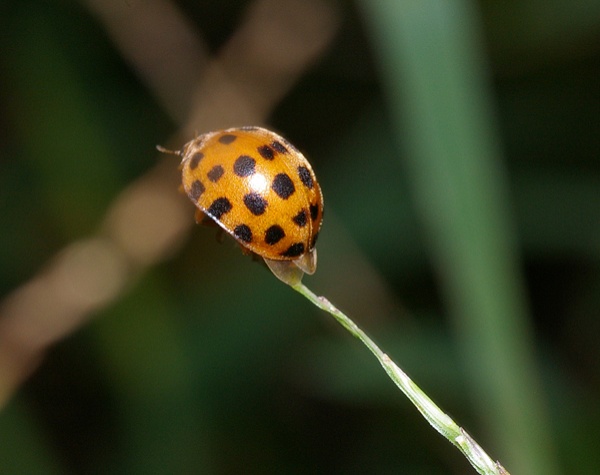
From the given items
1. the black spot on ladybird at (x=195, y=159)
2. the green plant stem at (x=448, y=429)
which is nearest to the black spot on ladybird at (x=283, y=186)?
the black spot on ladybird at (x=195, y=159)

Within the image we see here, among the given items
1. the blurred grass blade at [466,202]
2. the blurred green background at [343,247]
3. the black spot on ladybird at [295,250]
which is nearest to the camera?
the black spot on ladybird at [295,250]

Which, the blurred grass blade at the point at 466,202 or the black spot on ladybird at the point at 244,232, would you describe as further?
the blurred grass blade at the point at 466,202

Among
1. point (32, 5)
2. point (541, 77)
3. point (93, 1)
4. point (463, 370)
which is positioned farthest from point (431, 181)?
point (32, 5)

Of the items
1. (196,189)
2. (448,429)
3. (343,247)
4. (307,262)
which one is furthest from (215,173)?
(343,247)

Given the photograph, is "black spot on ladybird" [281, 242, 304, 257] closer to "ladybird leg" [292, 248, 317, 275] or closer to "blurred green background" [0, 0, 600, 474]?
"ladybird leg" [292, 248, 317, 275]

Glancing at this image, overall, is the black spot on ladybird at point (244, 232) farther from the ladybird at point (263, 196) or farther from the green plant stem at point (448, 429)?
the green plant stem at point (448, 429)

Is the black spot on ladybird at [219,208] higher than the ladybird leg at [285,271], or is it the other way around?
the black spot on ladybird at [219,208]

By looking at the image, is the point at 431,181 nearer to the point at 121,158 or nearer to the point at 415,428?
the point at 415,428
